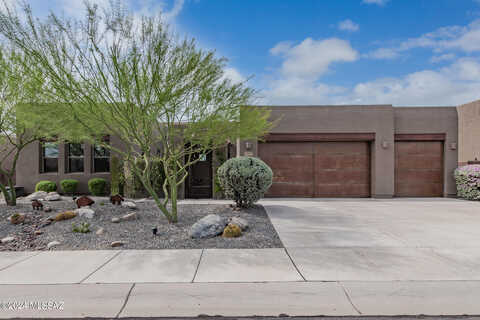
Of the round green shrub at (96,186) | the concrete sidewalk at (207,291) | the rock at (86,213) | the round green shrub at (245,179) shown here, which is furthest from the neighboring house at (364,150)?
the concrete sidewalk at (207,291)

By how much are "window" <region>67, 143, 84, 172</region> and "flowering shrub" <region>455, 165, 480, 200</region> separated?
16551mm

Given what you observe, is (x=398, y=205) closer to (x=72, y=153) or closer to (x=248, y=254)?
(x=248, y=254)

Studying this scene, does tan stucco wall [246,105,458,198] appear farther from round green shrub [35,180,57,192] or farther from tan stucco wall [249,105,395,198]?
round green shrub [35,180,57,192]

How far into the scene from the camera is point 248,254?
405 cm

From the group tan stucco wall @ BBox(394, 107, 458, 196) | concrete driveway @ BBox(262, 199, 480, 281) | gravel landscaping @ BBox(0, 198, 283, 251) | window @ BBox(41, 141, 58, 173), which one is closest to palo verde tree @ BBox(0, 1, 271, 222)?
gravel landscaping @ BBox(0, 198, 283, 251)

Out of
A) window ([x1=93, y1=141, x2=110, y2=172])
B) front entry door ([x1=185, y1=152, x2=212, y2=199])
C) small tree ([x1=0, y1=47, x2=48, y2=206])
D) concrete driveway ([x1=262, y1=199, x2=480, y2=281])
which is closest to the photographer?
concrete driveway ([x1=262, y1=199, x2=480, y2=281])

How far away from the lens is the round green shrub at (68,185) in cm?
1036

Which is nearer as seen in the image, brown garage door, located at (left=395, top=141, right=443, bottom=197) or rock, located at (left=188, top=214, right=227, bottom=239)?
rock, located at (left=188, top=214, right=227, bottom=239)

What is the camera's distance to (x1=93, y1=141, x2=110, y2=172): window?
1112 cm

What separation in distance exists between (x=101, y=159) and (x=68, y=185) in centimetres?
169

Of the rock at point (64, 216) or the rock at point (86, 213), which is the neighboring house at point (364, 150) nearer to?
the rock at point (86, 213)

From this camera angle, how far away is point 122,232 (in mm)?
5176

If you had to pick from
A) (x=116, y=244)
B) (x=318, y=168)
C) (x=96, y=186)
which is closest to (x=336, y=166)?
(x=318, y=168)

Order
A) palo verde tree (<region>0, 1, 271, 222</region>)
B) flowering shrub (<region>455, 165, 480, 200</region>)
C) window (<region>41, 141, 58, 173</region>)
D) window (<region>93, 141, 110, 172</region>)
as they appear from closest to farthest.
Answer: palo verde tree (<region>0, 1, 271, 222</region>) < flowering shrub (<region>455, 165, 480, 200</region>) < window (<region>93, 141, 110, 172</region>) < window (<region>41, 141, 58, 173</region>)
